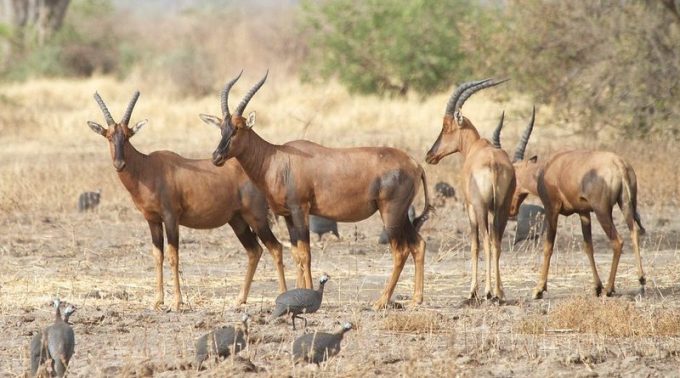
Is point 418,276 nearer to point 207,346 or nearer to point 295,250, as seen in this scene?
point 295,250

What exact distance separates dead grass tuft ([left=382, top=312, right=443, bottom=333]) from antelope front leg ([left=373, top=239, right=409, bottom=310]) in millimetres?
962

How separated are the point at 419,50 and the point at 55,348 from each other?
2527 cm

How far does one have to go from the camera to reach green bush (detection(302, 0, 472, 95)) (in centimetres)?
3247

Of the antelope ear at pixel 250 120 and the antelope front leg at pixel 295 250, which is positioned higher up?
the antelope ear at pixel 250 120

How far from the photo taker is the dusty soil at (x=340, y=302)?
8.77 meters

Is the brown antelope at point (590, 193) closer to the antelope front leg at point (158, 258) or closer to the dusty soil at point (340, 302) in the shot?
the dusty soil at point (340, 302)

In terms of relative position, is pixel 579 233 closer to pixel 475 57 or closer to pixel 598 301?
pixel 598 301

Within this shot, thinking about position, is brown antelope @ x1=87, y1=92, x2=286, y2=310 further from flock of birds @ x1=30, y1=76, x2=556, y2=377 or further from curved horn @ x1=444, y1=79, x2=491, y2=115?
flock of birds @ x1=30, y1=76, x2=556, y2=377

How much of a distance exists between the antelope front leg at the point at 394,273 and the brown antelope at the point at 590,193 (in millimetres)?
1429

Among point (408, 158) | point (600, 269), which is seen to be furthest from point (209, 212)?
point (600, 269)

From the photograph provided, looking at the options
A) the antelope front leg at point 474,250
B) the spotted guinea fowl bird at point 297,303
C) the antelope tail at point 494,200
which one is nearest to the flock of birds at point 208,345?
the spotted guinea fowl bird at point 297,303

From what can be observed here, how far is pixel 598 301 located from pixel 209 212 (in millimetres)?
3359

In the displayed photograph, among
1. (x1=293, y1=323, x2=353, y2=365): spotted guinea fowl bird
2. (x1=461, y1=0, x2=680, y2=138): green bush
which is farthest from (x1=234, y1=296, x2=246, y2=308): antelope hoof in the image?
(x1=461, y1=0, x2=680, y2=138): green bush

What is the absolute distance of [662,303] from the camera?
36.7ft
